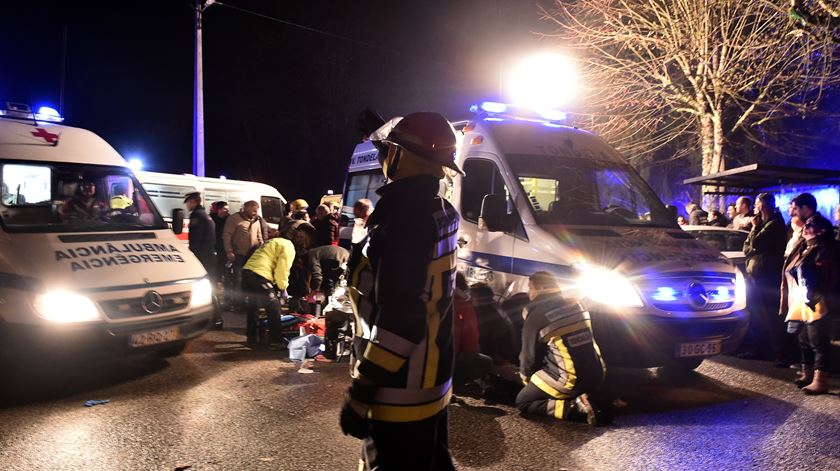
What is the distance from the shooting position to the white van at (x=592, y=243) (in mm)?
5188

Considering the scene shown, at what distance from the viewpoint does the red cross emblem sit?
654cm

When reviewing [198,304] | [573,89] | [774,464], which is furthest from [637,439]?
[573,89]

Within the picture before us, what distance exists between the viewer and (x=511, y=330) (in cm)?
605

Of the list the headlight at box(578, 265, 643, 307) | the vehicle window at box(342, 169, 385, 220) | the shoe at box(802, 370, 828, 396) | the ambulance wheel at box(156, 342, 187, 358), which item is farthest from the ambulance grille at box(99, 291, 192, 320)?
the shoe at box(802, 370, 828, 396)

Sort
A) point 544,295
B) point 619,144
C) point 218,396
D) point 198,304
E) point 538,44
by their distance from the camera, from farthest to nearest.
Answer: point 619,144, point 538,44, point 198,304, point 218,396, point 544,295

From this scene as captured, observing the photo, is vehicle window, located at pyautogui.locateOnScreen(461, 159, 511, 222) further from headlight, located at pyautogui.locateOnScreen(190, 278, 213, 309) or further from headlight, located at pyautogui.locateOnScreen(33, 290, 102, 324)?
headlight, located at pyautogui.locateOnScreen(33, 290, 102, 324)

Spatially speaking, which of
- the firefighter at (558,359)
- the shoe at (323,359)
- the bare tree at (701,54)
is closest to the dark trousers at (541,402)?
the firefighter at (558,359)

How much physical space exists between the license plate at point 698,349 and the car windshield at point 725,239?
413cm

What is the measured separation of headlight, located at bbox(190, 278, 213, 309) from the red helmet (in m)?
4.35

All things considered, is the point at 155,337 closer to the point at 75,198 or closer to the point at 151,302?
the point at 151,302

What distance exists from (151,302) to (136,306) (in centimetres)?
14

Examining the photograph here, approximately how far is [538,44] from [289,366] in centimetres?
1592

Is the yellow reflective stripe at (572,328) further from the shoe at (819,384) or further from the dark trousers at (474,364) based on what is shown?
the shoe at (819,384)

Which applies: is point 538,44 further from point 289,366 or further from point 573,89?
point 289,366
